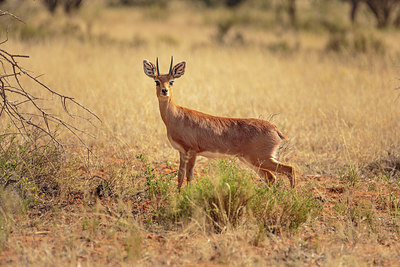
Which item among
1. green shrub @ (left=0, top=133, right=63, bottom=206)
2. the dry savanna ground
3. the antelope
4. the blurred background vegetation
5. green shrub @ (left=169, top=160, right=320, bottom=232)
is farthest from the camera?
the blurred background vegetation

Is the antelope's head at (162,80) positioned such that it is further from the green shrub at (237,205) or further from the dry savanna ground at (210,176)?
the green shrub at (237,205)

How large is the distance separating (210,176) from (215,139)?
0.39 m

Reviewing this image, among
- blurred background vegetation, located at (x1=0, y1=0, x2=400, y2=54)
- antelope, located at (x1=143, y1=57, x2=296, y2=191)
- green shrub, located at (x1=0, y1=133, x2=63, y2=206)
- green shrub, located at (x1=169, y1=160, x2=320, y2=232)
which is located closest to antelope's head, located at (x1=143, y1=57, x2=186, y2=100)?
antelope, located at (x1=143, y1=57, x2=296, y2=191)

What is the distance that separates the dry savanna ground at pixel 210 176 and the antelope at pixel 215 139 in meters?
0.21

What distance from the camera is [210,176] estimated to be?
498 centimetres

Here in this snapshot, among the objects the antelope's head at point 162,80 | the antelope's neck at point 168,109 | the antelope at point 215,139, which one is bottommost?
the antelope at point 215,139

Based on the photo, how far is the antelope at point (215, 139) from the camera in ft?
16.8

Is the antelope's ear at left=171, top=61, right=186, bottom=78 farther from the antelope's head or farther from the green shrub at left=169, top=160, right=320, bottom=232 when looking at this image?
the green shrub at left=169, top=160, right=320, bottom=232

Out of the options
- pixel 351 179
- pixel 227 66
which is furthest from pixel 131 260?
pixel 227 66

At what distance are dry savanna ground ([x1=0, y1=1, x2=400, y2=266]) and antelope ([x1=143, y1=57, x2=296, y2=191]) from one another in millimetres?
208

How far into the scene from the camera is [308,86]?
35.6ft

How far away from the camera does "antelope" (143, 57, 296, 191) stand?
16.8ft

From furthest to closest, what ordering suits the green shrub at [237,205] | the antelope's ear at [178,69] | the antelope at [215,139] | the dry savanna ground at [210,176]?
the antelope's ear at [178,69], the antelope at [215,139], the green shrub at [237,205], the dry savanna ground at [210,176]

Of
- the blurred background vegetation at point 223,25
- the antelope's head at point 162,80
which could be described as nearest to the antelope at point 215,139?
the antelope's head at point 162,80
